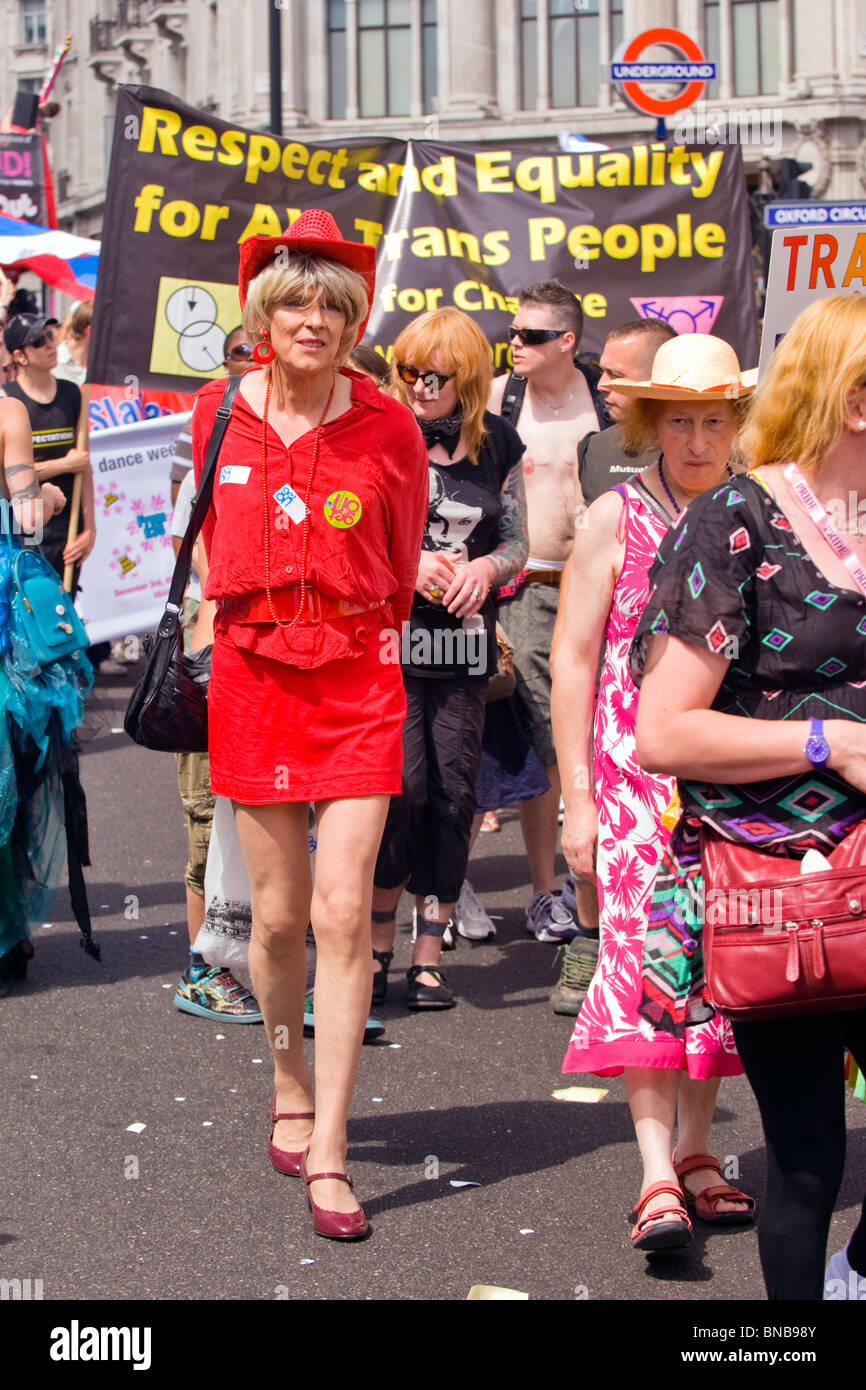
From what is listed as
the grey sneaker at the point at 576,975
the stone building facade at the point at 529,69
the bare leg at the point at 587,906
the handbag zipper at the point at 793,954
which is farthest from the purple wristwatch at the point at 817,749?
the stone building facade at the point at 529,69

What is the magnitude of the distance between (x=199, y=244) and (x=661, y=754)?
5741 millimetres

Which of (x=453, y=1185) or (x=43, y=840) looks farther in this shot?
(x=43, y=840)

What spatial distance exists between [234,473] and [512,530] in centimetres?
186

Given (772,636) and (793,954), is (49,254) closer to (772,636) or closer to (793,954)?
(772,636)

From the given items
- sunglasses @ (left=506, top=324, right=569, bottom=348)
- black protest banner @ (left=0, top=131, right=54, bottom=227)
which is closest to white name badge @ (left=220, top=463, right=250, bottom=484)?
sunglasses @ (left=506, top=324, right=569, bottom=348)

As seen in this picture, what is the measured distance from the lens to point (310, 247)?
13.0ft

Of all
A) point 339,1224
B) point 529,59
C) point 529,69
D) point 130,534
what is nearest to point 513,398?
point 339,1224

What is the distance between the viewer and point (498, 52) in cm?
4397

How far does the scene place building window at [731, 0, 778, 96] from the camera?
42.3 metres

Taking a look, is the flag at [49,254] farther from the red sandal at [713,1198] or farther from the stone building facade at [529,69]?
the stone building facade at [529,69]

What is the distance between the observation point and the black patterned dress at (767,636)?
2699 millimetres

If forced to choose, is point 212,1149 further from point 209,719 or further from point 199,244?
point 199,244

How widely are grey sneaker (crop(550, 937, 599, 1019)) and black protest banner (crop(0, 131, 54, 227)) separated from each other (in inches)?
623

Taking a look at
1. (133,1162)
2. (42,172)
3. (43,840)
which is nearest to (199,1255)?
(133,1162)
